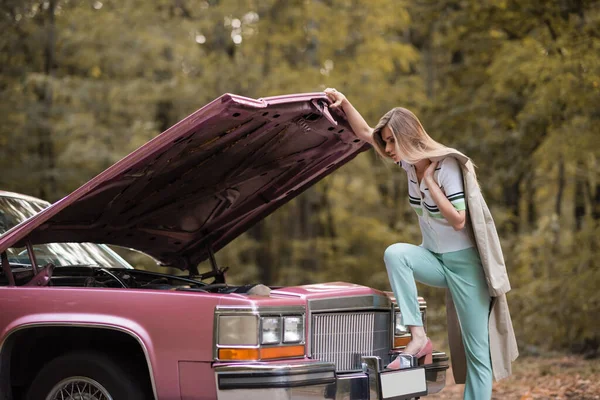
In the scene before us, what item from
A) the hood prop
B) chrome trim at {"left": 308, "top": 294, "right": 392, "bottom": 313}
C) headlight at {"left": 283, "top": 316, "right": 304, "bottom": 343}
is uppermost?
the hood prop

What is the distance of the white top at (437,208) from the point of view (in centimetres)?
462

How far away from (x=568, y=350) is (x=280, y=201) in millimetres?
6578

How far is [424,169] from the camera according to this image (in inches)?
189

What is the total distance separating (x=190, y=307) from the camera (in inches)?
161

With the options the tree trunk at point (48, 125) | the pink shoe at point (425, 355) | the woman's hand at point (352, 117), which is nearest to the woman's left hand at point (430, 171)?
the woman's hand at point (352, 117)

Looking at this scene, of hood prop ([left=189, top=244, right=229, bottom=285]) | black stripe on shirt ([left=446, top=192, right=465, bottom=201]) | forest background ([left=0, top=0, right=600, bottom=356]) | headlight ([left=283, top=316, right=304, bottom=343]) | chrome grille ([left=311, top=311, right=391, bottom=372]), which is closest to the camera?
headlight ([left=283, top=316, right=304, bottom=343])

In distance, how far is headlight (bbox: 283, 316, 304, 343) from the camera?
417 centimetres

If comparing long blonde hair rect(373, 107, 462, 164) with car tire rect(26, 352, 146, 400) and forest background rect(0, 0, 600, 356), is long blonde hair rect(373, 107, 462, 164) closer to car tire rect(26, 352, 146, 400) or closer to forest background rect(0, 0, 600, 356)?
car tire rect(26, 352, 146, 400)

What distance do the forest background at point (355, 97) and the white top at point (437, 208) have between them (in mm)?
5787

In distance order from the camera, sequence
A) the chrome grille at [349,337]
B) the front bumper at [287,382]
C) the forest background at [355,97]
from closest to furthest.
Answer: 1. the front bumper at [287,382]
2. the chrome grille at [349,337]
3. the forest background at [355,97]

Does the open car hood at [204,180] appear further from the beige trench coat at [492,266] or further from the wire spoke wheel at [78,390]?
the beige trench coat at [492,266]

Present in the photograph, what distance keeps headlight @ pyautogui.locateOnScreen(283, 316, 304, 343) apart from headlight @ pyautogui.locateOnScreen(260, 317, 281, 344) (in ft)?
0.14

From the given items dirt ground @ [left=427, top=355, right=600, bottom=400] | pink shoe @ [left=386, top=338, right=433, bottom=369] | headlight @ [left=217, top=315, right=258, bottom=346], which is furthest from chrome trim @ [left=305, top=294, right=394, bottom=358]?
dirt ground @ [left=427, top=355, right=600, bottom=400]

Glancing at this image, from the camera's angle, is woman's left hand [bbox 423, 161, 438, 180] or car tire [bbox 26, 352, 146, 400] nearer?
car tire [bbox 26, 352, 146, 400]
